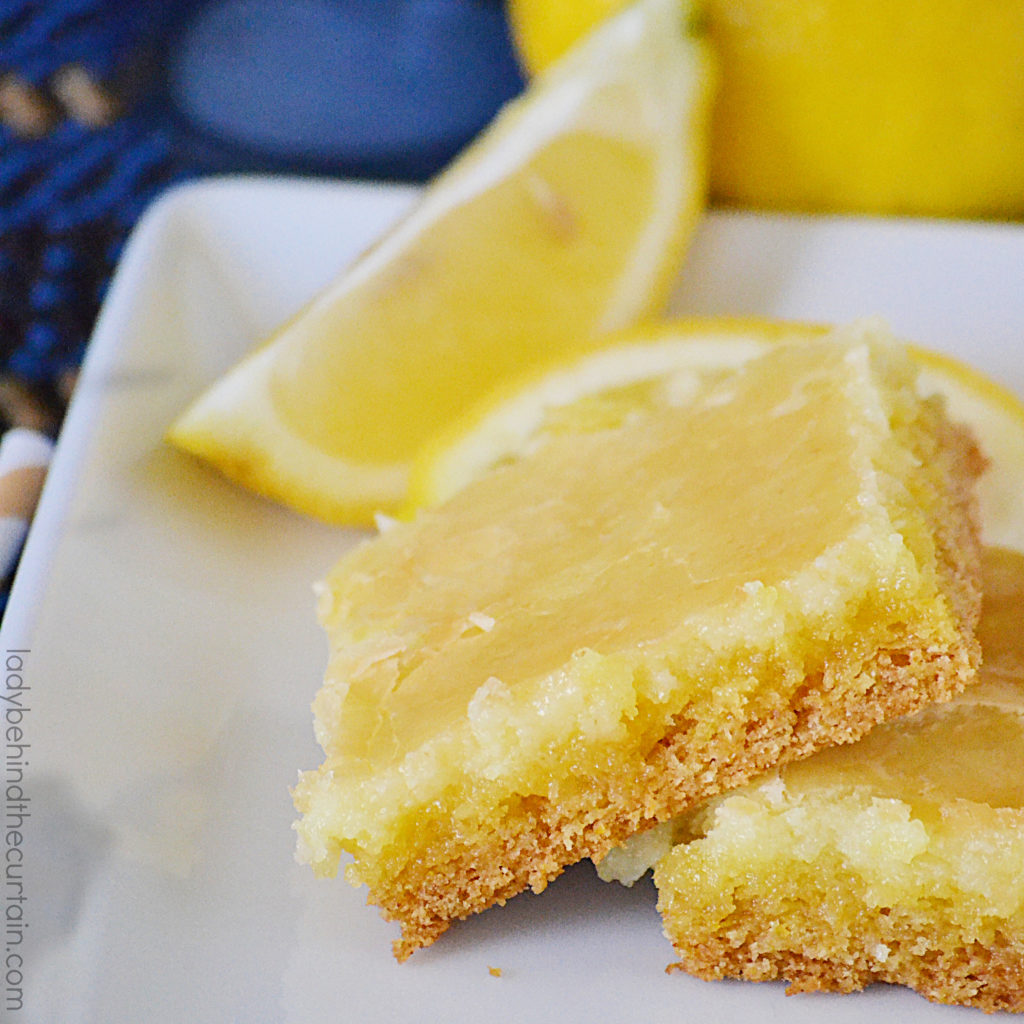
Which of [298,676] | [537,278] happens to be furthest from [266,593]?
[537,278]

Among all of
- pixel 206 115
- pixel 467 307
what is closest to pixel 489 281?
pixel 467 307

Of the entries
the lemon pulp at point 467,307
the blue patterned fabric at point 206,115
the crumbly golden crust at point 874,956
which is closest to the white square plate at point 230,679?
the crumbly golden crust at point 874,956

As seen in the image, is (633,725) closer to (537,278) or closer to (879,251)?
(537,278)

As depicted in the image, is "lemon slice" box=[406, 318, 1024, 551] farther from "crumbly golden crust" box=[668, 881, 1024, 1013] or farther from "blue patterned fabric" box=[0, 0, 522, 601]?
"blue patterned fabric" box=[0, 0, 522, 601]

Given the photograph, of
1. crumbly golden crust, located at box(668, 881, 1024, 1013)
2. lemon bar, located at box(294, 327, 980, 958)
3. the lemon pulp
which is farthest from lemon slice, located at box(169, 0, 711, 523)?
crumbly golden crust, located at box(668, 881, 1024, 1013)

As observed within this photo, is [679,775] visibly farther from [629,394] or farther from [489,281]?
[489,281]

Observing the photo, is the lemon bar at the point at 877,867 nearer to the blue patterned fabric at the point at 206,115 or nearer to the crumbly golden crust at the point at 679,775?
the crumbly golden crust at the point at 679,775

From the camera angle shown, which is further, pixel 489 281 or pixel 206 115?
pixel 206 115
